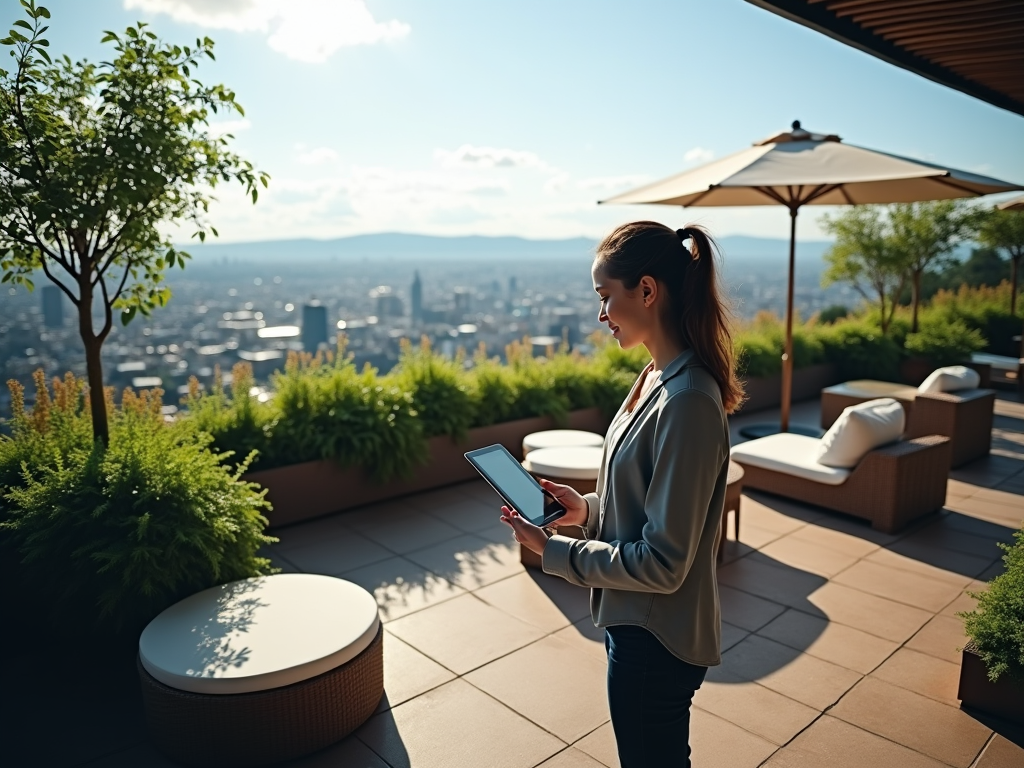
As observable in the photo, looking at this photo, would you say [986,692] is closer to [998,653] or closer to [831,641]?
[998,653]

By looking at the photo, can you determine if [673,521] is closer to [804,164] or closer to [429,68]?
[804,164]

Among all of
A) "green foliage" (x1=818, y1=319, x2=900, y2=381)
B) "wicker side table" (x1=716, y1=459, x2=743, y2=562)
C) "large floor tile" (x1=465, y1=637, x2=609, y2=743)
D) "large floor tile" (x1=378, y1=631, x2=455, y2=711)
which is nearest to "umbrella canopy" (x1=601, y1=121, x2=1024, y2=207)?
"wicker side table" (x1=716, y1=459, x2=743, y2=562)

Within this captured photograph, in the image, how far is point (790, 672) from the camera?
3.16 meters

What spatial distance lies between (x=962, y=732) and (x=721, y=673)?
0.88m

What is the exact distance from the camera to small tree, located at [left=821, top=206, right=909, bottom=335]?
1045cm

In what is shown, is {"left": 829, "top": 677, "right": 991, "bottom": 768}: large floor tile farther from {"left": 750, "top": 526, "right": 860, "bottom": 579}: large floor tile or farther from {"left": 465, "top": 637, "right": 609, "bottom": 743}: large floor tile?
{"left": 750, "top": 526, "right": 860, "bottom": 579}: large floor tile

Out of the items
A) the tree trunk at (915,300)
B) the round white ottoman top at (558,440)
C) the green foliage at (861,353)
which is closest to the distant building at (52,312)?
the round white ottoman top at (558,440)

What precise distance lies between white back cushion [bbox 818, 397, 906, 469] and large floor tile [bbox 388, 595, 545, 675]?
8.92 feet

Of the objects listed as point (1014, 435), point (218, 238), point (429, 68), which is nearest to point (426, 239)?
point (429, 68)

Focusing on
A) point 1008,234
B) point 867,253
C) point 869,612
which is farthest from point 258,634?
point 1008,234

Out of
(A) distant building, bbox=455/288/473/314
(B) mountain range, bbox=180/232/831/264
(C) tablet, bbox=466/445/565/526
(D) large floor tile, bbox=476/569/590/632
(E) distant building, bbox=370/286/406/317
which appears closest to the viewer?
(C) tablet, bbox=466/445/565/526

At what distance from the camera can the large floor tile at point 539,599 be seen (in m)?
3.65

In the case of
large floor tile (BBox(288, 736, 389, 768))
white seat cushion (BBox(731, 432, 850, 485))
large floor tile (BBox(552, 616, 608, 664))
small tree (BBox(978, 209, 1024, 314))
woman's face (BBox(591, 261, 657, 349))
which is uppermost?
small tree (BBox(978, 209, 1024, 314))

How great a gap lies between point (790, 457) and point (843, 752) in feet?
10.0
